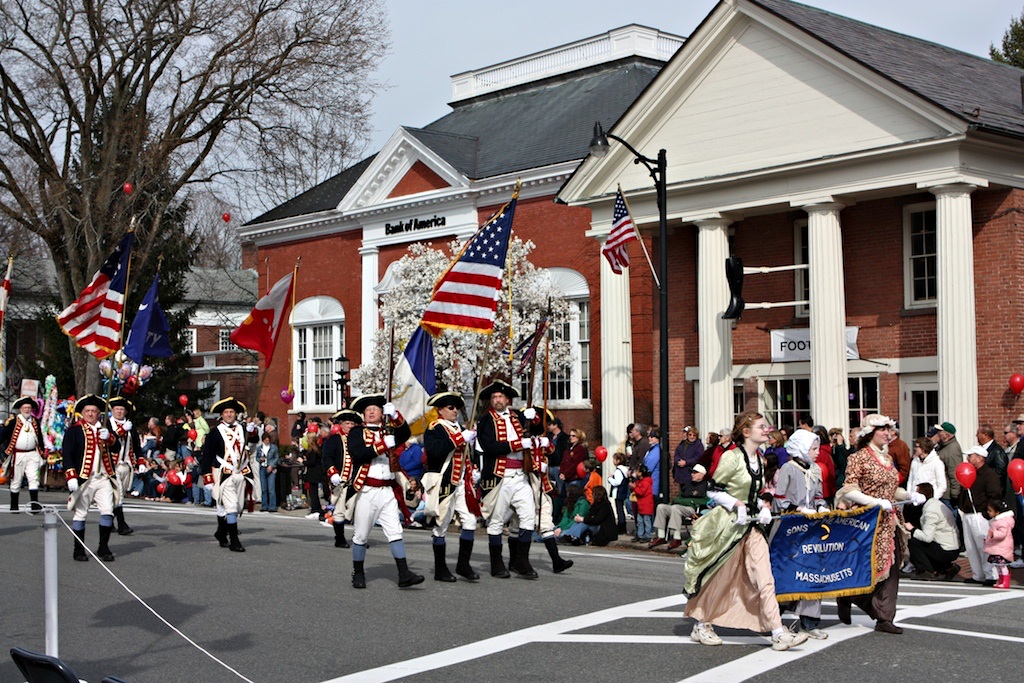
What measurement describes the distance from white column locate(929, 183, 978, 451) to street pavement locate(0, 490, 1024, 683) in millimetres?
6699

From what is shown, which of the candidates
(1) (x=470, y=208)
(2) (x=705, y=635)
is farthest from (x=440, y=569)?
(1) (x=470, y=208)

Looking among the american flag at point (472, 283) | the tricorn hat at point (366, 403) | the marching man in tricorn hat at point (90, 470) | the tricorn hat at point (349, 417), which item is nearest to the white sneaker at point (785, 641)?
the tricorn hat at point (366, 403)

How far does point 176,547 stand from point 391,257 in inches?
766

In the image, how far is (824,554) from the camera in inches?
399

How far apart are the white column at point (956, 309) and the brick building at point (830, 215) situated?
0.03 meters

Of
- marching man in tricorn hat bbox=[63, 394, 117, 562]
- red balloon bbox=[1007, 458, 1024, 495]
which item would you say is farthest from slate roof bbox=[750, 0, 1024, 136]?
marching man in tricorn hat bbox=[63, 394, 117, 562]

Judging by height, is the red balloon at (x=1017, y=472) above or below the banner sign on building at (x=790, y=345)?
below

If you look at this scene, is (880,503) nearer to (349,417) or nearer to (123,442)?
(349,417)

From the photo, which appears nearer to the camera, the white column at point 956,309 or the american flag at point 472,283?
the american flag at point 472,283

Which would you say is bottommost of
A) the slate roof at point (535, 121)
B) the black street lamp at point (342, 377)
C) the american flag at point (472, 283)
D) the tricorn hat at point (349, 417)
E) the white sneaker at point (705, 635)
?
the white sneaker at point (705, 635)

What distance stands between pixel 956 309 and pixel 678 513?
5.86m

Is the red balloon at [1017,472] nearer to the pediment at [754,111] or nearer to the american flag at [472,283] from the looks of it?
the american flag at [472,283]

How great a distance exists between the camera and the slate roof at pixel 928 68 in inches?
842

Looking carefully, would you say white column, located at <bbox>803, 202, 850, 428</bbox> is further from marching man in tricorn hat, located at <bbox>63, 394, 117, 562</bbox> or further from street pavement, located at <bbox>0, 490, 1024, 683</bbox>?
marching man in tricorn hat, located at <bbox>63, 394, 117, 562</bbox>
